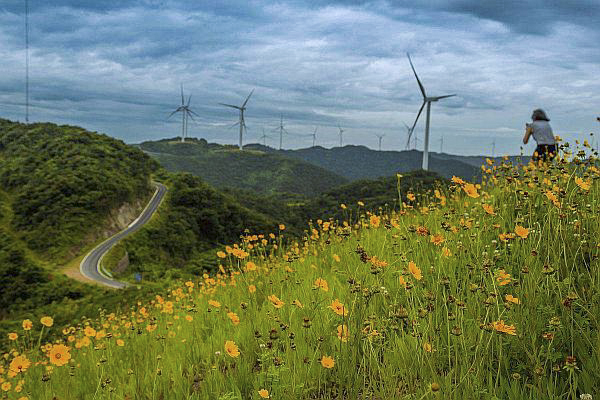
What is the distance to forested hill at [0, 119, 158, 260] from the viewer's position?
73.0 m

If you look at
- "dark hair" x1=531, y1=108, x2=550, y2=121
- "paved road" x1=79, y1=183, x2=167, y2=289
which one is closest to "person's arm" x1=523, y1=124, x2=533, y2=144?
"dark hair" x1=531, y1=108, x2=550, y2=121

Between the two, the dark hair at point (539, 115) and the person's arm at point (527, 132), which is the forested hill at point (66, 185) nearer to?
the person's arm at point (527, 132)

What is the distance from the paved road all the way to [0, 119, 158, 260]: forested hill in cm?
280

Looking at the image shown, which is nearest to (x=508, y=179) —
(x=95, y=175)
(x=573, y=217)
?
(x=573, y=217)

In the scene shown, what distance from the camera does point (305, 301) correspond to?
4930 millimetres

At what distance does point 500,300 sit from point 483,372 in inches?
37.9

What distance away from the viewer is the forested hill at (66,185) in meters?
73.0

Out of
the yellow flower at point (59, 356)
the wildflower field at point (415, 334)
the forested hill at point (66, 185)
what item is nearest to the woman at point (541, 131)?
the wildflower field at point (415, 334)

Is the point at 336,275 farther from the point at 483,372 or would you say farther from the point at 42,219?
the point at 42,219

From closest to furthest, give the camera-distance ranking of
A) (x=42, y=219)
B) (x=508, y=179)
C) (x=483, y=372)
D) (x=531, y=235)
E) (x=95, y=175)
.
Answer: (x=483, y=372), (x=531, y=235), (x=508, y=179), (x=42, y=219), (x=95, y=175)

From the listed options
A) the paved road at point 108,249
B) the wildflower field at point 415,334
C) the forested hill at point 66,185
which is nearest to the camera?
the wildflower field at point 415,334

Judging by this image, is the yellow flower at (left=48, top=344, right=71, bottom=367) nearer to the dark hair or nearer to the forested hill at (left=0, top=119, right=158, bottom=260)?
the dark hair

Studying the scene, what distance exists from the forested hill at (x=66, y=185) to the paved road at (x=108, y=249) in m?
2.80

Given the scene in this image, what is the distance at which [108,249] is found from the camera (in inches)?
2876
